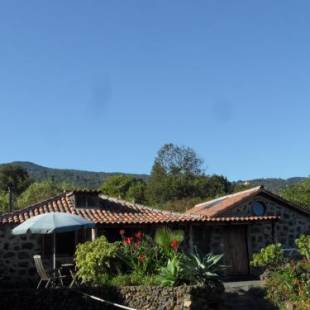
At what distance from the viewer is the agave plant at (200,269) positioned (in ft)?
44.4

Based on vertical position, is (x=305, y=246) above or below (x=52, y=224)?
below

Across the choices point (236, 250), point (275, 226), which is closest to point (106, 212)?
point (236, 250)

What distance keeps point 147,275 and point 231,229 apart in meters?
9.14

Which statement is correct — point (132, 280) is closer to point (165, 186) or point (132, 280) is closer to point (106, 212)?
point (106, 212)

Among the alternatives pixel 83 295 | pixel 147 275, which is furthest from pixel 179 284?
pixel 83 295

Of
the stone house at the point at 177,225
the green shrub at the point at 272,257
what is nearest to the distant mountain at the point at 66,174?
the stone house at the point at 177,225

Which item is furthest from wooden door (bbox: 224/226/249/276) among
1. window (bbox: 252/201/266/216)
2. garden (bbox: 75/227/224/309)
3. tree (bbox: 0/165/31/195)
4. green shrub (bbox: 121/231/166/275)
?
tree (bbox: 0/165/31/195)

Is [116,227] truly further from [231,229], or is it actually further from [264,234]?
[264,234]

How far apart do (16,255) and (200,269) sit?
9.03 meters

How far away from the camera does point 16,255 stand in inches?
793

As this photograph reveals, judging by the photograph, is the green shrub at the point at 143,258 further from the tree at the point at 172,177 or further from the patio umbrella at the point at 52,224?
the tree at the point at 172,177

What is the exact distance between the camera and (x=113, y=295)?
13719mm

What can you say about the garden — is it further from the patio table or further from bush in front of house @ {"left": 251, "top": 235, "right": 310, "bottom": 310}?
bush in front of house @ {"left": 251, "top": 235, "right": 310, "bottom": 310}

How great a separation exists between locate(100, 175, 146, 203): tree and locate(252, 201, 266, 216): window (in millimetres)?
32312
